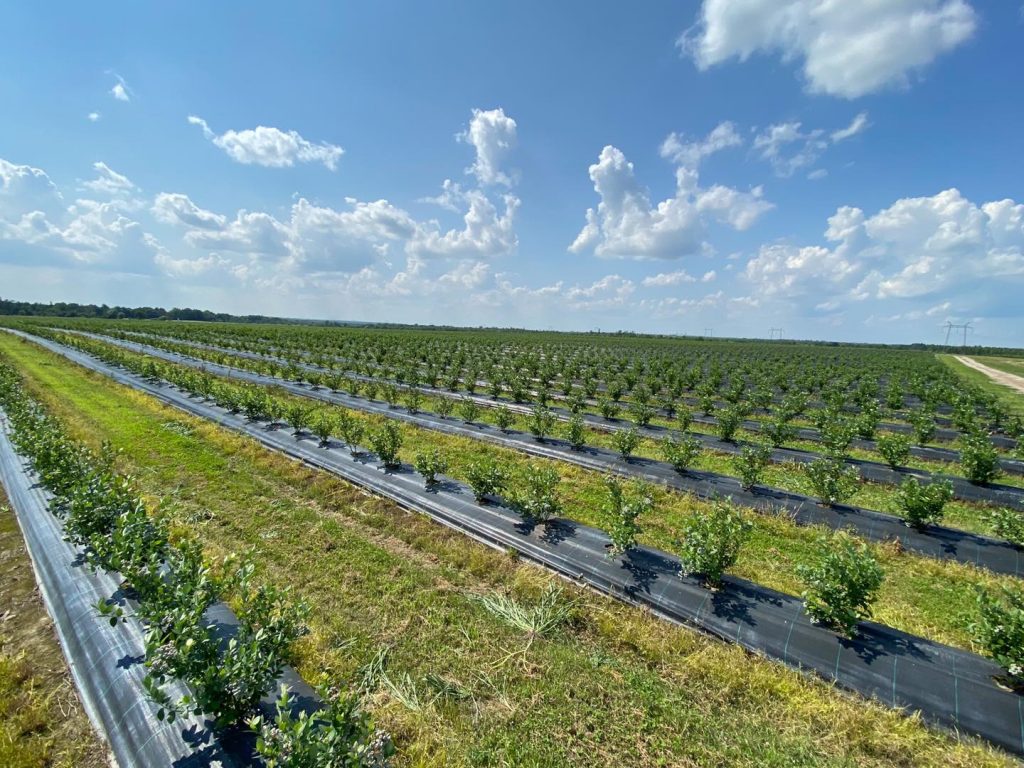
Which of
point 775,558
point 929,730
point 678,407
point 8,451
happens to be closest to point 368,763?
point 929,730

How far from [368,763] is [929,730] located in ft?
19.8

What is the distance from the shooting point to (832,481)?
32.7 ft

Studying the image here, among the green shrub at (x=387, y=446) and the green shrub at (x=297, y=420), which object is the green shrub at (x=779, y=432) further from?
the green shrub at (x=297, y=420)

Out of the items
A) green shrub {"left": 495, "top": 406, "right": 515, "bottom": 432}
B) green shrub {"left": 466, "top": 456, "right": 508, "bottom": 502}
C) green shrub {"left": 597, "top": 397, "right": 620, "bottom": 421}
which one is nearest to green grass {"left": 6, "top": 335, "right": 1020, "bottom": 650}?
green shrub {"left": 466, "top": 456, "right": 508, "bottom": 502}

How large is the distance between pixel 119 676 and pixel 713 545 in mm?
7965

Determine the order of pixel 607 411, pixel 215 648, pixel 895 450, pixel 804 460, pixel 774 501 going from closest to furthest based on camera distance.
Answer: pixel 215 648 < pixel 774 501 < pixel 895 450 < pixel 804 460 < pixel 607 411

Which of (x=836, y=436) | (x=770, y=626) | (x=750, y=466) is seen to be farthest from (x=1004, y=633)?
(x=836, y=436)

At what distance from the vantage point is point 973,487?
11.9 metres

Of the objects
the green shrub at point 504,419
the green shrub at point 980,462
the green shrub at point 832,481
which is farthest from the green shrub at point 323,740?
the green shrub at point 980,462

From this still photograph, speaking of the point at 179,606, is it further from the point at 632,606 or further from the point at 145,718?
the point at 632,606

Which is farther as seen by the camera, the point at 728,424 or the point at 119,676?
the point at 728,424

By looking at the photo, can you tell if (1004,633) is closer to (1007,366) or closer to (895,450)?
(895,450)

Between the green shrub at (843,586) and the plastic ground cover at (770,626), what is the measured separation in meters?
0.34

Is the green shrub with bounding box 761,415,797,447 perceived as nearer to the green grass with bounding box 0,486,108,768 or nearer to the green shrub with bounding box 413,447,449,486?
the green shrub with bounding box 413,447,449,486
